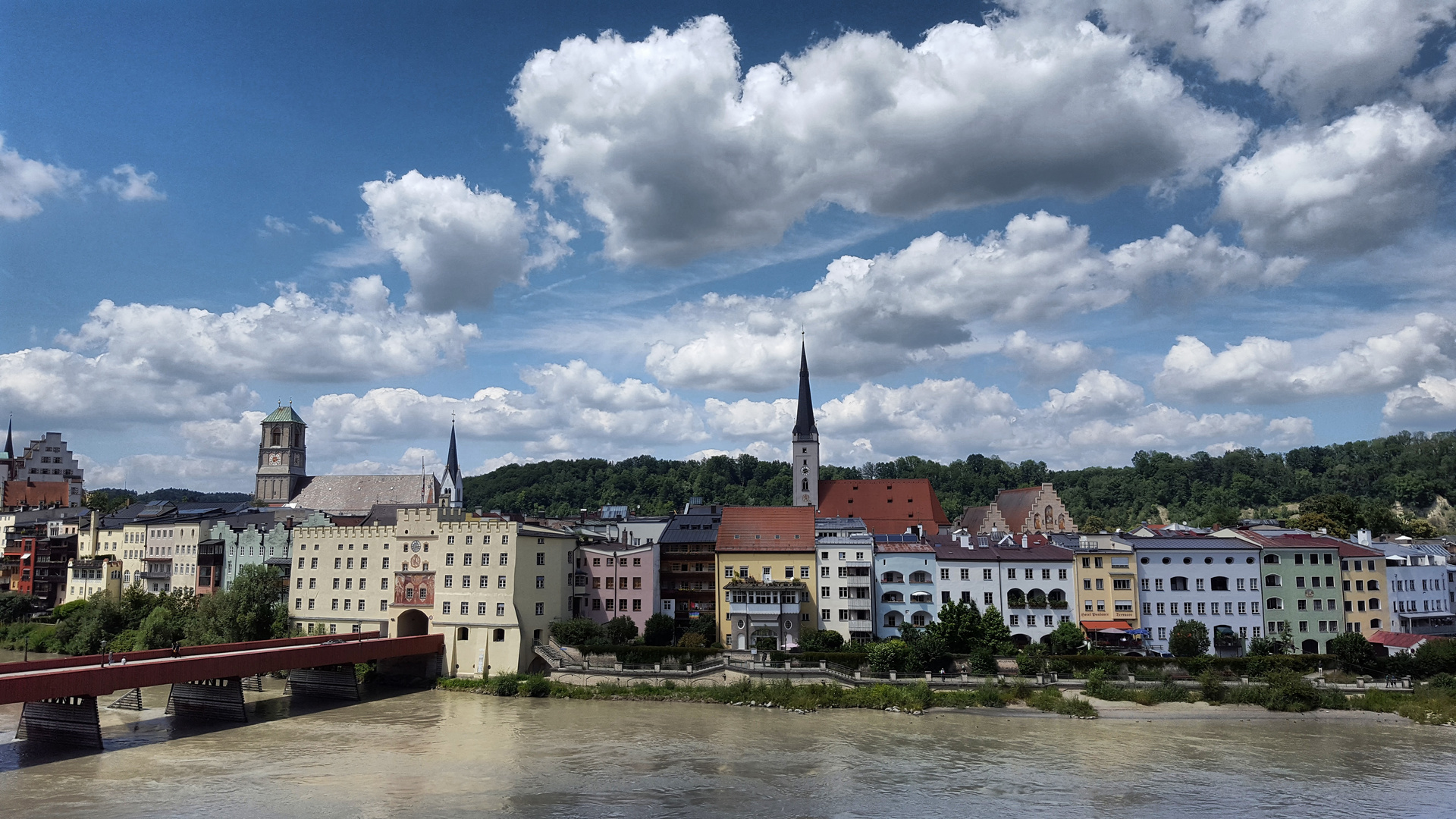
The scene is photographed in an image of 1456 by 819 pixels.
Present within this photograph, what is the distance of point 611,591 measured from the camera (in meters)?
73.0

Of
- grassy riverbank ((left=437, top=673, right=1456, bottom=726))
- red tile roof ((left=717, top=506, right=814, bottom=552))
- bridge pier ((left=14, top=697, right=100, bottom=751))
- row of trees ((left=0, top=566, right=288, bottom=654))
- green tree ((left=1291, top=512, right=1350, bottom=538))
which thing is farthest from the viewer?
green tree ((left=1291, top=512, right=1350, bottom=538))

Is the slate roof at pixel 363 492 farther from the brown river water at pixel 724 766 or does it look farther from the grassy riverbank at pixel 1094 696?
the grassy riverbank at pixel 1094 696

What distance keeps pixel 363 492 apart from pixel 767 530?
79.9 m

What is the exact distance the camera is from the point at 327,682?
200ft

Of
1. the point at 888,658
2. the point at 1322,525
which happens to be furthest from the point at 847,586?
the point at 1322,525

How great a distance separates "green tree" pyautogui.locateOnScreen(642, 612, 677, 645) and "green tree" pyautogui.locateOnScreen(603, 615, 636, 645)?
103 centimetres

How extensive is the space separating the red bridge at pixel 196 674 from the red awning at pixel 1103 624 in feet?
146

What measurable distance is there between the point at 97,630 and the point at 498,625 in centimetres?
3775

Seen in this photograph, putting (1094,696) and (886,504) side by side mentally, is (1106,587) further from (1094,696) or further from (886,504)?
(886,504)

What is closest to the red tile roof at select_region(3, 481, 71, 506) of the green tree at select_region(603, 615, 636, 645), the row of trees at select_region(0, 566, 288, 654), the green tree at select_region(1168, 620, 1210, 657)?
the row of trees at select_region(0, 566, 288, 654)

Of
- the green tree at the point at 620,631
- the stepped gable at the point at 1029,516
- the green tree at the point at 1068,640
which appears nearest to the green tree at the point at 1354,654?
the green tree at the point at 1068,640

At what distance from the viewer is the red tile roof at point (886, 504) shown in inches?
3760

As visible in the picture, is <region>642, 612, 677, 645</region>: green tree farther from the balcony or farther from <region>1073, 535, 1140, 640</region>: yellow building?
<region>1073, 535, 1140, 640</region>: yellow building

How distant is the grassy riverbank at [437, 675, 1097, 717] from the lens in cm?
5481
